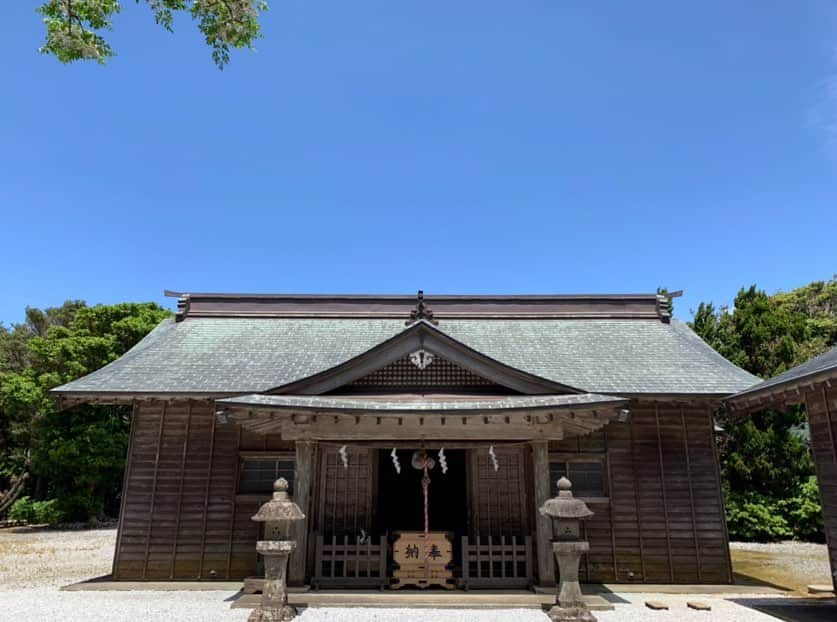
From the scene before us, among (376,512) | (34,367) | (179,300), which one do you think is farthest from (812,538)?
(34,367)

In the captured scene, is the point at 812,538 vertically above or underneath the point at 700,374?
underneath

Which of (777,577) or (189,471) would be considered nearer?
(189,471)

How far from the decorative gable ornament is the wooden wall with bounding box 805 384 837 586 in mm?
6730

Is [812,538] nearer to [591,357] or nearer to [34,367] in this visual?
[591,357]

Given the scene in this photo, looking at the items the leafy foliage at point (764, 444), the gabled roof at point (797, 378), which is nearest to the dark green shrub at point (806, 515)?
the leafy foliage at point (764, 444)

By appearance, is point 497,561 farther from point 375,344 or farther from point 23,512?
point 23,512

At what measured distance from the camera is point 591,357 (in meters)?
13.1

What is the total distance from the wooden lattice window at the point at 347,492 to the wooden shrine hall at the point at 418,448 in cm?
3

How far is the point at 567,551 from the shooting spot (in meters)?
8.29

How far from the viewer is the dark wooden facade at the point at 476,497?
10852 millimetres

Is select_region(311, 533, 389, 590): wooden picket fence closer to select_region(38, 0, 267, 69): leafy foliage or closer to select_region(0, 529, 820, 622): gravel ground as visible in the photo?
select_region(0, 529, 820, 622): gravel ground

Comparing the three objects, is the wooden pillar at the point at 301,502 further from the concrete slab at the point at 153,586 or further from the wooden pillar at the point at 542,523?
the wooden pillar at the point at 542,523

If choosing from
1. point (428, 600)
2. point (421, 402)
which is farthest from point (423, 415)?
point (428, 600)

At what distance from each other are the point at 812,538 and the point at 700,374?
11.4m
